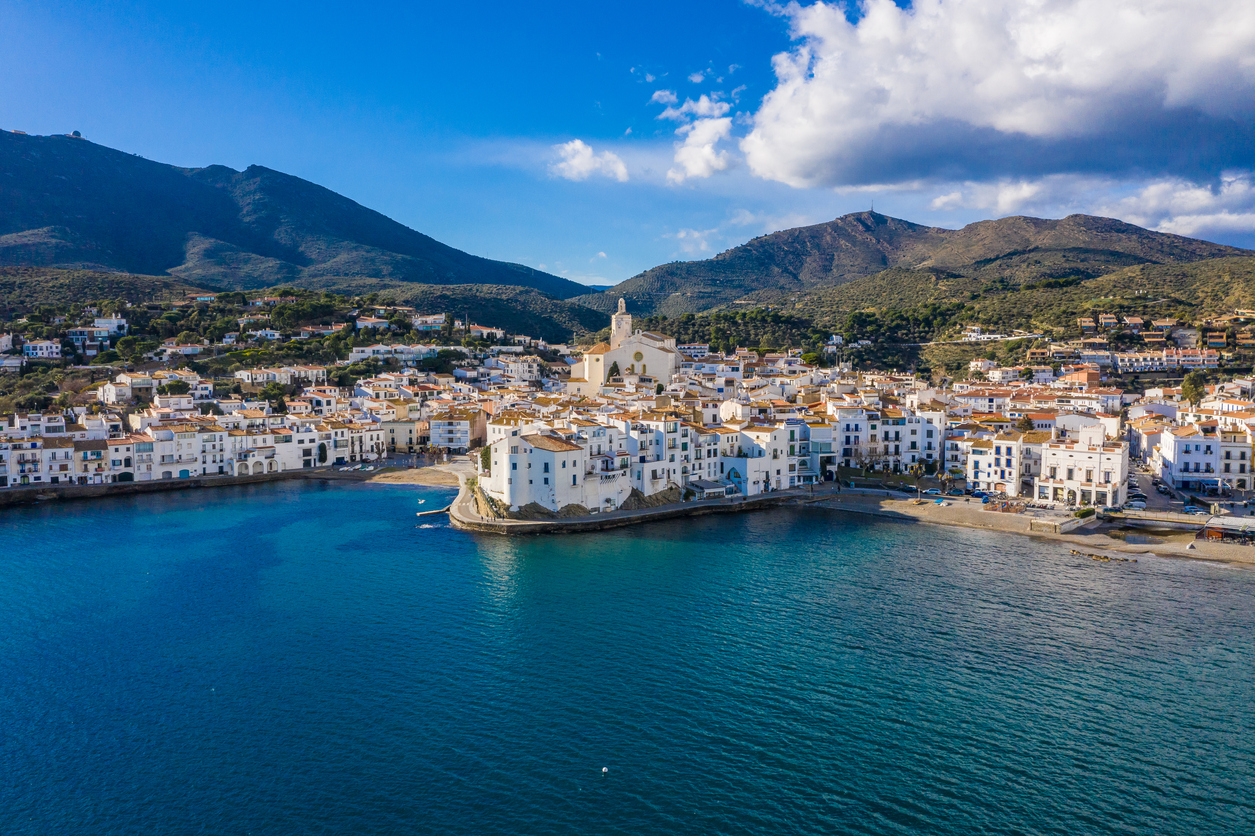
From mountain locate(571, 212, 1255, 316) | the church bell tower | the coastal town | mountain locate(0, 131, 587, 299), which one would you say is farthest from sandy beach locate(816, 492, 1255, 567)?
mountain locate(0, 131, 587, 299)

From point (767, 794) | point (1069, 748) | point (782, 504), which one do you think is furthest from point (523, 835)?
point (782, 504)

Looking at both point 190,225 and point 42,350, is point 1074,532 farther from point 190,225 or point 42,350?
point 190,225

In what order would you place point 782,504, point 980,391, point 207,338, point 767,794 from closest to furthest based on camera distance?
point 767,794
point 782,504
point 980,391
point 207,338

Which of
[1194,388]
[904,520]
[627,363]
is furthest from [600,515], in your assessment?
[1194,388]

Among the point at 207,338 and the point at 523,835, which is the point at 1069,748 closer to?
the point at 523,835

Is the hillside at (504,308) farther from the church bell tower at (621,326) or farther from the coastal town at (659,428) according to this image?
the coastal town at (659,428)

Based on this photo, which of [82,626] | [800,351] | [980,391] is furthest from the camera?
[800,351]
